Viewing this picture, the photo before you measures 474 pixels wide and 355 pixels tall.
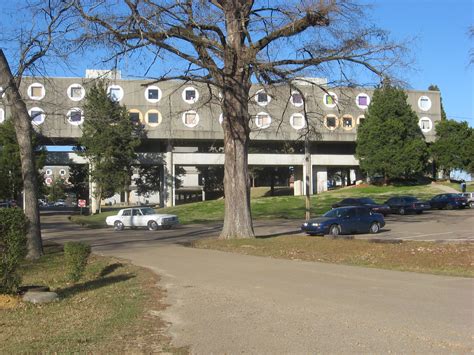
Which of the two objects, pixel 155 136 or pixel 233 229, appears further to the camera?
pixel 155 136

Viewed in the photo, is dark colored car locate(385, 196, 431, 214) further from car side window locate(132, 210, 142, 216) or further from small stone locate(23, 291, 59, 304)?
small stone locate(23, 291, 59, 304)

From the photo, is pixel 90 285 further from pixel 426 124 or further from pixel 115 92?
pixel 426 124

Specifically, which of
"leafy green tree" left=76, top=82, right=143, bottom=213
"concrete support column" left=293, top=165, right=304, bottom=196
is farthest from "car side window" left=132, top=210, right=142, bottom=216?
"concrete support column" left=293, top=165, right=304, bottom=196

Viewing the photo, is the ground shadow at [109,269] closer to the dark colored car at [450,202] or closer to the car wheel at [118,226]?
the car wheel at [118,226]

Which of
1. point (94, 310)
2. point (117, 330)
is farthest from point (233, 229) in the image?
point (117, 330)

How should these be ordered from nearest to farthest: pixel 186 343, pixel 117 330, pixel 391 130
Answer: pixel 186 343 → pixel 117 330 → pixel 391 130

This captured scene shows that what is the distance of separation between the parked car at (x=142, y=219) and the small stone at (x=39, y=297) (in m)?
25.3

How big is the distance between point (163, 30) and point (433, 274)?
11.2 meters

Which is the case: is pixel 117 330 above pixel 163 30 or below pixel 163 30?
below

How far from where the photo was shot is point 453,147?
6506 cm

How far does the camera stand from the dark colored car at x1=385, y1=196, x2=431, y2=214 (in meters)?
42.8

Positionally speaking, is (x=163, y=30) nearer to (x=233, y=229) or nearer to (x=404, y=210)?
(x=233, y=229)

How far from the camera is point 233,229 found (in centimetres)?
2220

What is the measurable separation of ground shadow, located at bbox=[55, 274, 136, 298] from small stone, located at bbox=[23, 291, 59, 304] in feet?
1.60
